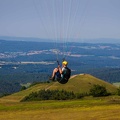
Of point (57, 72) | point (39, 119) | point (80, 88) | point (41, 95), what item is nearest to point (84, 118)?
point (39, 119)

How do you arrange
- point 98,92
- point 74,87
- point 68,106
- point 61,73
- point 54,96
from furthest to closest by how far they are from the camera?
point 74,87, point 98,92, point 54,96, point 68,106, point 61,73

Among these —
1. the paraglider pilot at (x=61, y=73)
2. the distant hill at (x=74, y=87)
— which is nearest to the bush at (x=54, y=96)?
the distant hill at (x=74, y=87)

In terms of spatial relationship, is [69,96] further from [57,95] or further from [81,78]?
[81,78]

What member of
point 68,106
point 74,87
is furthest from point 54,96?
point 68,106

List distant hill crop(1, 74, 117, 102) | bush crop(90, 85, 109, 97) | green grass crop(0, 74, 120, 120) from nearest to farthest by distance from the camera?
green grass crop(0, 74, 120, 120) → bush crop(90, 85, 109, 97) → distant hill crop(1, 74, 117, 102)

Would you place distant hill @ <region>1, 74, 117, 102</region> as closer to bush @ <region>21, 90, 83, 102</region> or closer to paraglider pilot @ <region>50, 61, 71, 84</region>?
bush @ <region>21, 90, 83, 102</region>

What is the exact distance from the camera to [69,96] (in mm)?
97875

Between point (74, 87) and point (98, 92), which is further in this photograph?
point (74, 87)

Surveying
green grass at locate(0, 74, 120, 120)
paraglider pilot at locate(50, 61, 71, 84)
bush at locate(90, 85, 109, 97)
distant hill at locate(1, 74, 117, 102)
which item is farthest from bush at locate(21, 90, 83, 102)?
paraglider pilot at locate(50, 61, 71, 84)

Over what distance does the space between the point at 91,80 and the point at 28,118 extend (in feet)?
358

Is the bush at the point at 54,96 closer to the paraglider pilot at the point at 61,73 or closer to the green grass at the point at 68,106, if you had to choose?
the green grass at the point at 68,106

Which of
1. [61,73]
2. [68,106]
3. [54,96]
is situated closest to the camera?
[61,73]

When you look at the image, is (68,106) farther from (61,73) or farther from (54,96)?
(54,96)

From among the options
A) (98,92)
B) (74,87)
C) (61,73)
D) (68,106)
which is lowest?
(74,87)
